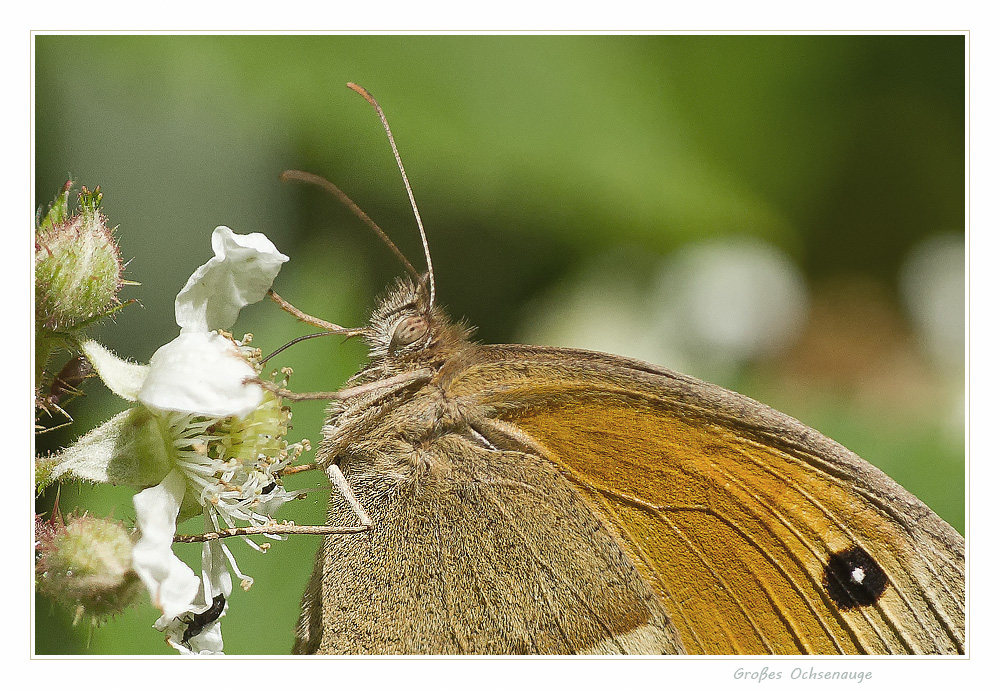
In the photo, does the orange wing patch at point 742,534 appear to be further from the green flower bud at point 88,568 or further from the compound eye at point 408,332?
the green flower bud at point 88,568

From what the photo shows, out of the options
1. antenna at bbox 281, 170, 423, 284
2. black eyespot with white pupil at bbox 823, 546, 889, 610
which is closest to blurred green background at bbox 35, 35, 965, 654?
antenna at bbox 281, 170, 423, 284

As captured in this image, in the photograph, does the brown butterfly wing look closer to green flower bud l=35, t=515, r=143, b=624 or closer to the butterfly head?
the butterfly head

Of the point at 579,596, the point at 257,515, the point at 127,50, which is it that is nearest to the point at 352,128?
the point at 127,50

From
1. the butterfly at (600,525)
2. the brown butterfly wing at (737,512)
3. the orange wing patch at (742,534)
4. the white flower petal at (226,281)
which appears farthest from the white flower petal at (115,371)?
the orange wing patch at (742,534)

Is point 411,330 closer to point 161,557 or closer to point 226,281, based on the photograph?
point 226,281

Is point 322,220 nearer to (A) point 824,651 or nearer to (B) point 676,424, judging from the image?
(B) point 676,424

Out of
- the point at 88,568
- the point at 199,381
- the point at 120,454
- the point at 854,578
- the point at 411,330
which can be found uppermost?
the point at 411,330

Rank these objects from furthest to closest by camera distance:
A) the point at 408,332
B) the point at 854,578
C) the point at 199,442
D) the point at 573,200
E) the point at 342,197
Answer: the point at 573,200
the point at 342,197
the point at 408,332
the point at 854,578
the point at 199,442

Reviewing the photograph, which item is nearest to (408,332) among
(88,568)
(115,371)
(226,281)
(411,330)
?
(411,330)
